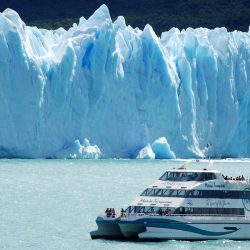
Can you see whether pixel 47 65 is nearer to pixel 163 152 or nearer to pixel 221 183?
pixel 163 152

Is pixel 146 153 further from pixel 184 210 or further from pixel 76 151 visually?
pixel 184 210

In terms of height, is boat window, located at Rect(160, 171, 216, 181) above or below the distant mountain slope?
below

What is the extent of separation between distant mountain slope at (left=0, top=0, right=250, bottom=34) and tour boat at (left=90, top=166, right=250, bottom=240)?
74140mm

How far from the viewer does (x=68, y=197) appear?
4794 cm

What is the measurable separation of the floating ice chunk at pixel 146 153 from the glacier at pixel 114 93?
0.26 feet

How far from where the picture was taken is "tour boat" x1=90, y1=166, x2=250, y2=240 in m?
35.0

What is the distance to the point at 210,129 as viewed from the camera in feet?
225

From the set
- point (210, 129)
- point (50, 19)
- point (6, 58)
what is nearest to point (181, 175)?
point (6, 58)

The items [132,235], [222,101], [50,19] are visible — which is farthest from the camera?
[50,19]

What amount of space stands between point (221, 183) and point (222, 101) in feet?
110

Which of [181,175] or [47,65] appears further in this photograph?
[47,65]

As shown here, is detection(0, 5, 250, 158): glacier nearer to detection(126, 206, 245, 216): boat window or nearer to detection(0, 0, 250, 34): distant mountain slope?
detection(126, 206, 245, 216): boat window

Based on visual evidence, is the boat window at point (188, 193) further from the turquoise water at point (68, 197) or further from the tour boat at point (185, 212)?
the turquoise water at point (68, 197)

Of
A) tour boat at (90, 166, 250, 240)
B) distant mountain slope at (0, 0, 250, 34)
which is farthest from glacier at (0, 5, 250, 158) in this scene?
distant mountain slope at (0, 0, 250, 34)
